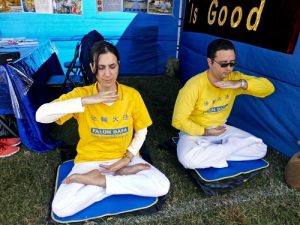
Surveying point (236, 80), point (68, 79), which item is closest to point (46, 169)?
point (68, 79)

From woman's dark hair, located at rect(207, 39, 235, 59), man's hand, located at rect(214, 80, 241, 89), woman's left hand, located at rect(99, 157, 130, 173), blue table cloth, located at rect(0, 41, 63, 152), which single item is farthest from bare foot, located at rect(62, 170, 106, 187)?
woman's dark hair, located at rect(207, 39, 235, 59)

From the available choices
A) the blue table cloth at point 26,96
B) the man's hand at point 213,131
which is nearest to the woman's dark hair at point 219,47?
the man's hand at point 213,131

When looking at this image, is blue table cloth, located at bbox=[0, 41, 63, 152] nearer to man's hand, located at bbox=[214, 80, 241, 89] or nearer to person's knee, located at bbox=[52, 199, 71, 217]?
person's knee, located at bbox=[52, 199, 71, 217]

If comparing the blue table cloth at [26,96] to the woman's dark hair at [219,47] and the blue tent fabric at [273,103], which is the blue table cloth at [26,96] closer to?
the woman's dark hair at [219,47]

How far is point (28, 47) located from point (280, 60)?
332cm

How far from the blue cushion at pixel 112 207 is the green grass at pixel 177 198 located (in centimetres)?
7

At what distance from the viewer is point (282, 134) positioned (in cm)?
327

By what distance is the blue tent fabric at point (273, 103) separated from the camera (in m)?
3.05

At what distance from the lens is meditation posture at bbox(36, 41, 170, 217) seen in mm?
2145

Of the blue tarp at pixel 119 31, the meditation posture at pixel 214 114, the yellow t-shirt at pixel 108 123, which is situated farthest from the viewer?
the blue tarp at pixel 119 31

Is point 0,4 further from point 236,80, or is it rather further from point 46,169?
point 236,80

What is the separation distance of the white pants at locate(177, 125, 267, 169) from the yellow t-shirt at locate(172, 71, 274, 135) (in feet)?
0.44

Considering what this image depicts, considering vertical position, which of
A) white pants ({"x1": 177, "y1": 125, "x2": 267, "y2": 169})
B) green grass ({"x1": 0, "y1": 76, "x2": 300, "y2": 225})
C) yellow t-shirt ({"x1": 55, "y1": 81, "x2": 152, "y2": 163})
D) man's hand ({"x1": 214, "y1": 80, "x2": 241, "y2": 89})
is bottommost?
green grass ({"x1": 0, "y1": 76, "x2": 300, "y2": 225})

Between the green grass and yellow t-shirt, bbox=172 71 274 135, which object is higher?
yellow t-shirt, bbox=172 71 274 135
